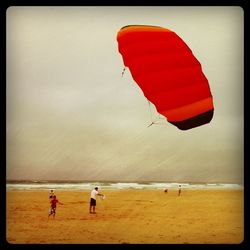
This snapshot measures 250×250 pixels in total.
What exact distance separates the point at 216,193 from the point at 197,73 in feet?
5.34

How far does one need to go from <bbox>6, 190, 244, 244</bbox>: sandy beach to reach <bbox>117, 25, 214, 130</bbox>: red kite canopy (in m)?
1.12

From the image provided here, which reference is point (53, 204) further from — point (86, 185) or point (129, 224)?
point (129, 224)

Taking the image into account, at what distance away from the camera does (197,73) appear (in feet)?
25.2

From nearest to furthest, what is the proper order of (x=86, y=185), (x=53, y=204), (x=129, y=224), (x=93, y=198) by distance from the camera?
(x=129, y=224)
(x=53, y=204)
(x=93, y=198)
(x=86, y=185)

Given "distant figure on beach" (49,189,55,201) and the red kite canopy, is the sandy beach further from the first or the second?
the red kite canopy

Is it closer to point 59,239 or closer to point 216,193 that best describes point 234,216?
point 216,193

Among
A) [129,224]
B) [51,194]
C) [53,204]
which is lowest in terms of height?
[129,224]

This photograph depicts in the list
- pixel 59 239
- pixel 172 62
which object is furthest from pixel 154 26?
pixel 59 239

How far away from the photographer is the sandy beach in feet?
24.7

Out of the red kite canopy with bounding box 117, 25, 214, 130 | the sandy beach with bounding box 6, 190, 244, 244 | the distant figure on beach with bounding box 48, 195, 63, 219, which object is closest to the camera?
the sandy beach with bounding box 6, 190, 244, 244

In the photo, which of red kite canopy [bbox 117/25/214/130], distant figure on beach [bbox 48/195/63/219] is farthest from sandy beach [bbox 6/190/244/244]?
red kite canopy [bbox 117/25/214/130]

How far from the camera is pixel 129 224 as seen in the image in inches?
300

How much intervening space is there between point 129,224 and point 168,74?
1952 millimetres

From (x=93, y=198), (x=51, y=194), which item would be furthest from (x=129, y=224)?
(x=51, y=194)
